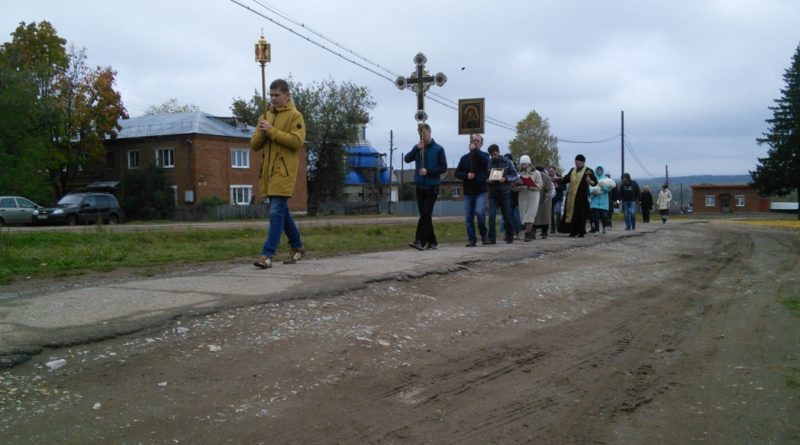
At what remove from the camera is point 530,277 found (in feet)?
26.6

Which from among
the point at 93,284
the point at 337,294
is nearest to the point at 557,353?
the point at 337,294

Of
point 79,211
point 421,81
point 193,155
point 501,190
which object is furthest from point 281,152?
point 193,155

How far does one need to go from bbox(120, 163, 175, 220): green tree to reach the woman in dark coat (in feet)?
125

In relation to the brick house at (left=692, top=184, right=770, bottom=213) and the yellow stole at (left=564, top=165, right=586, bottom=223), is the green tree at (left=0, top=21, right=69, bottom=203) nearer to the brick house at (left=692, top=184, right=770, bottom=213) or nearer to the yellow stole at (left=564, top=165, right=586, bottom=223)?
the yellow stole at (left=564, top=165, right=586, bottom=223)

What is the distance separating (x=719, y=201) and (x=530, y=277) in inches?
3889

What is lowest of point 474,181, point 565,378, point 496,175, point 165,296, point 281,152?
point 565,378

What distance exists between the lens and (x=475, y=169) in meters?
11.3

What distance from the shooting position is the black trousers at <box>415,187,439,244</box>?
10203mm

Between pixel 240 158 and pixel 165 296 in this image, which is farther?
pixel 240 158

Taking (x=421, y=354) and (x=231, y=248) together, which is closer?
(x=421, y=354)

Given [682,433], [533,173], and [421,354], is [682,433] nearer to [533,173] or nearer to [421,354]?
[421,354]

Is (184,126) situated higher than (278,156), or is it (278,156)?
(184,126)

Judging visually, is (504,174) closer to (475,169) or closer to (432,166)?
(475,169)

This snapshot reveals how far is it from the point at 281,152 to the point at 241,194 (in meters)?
48.1
